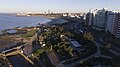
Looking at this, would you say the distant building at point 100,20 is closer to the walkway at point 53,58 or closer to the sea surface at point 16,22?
the walkway at point 53,58

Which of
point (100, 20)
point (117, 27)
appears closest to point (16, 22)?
point (100, 20)

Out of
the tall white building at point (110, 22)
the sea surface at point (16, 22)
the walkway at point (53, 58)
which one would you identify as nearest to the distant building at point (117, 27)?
the tall white building at point (110, 22)

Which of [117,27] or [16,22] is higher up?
[117,27]

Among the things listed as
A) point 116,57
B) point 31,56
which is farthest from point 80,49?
point 31,56

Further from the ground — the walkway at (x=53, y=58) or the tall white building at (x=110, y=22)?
the tall white building at (x=110, y=22)

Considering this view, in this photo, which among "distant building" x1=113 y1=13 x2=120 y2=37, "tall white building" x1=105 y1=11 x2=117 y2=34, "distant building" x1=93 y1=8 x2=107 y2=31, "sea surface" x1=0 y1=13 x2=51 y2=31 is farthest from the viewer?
"sea surface" x1=0 y1=13 x2=51 y2=31

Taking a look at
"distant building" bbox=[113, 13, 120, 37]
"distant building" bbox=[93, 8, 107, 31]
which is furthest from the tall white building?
"distant building" bbox=[93, 8, 107, 31]

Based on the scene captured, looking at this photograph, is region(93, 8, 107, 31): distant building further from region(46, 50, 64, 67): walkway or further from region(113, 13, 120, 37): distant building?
region(46, 50, 64, 67): walkway

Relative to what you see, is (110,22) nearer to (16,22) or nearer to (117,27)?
(117,27)

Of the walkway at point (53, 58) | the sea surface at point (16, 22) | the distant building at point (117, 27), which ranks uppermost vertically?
the distant building at point (117, 27)

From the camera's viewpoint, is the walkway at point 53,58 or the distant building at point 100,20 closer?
the walkway at point 53,58

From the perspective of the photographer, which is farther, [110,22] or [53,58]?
[110,22]
